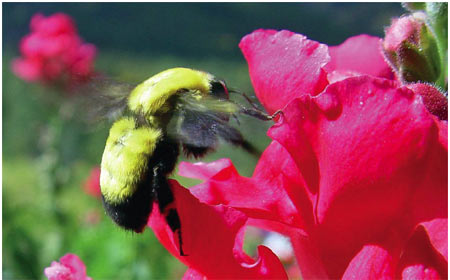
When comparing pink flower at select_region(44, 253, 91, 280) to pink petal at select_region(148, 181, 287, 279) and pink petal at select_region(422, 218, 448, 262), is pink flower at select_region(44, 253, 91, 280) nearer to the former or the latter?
pink petal at select_region(148, 181, 287, 279)

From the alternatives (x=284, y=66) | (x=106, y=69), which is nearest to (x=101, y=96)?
(x=284, y=66)

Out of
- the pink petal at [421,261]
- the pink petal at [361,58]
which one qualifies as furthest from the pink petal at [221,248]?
the pink petal at [361,58]

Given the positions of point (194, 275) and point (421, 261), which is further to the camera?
point (194, 275)

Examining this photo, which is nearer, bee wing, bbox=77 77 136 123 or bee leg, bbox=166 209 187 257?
bee leg, bbox=166 209 187 257

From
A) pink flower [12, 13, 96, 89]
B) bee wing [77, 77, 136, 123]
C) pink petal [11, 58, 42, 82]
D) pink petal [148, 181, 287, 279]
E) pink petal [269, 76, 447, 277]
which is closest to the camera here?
pink petal [269, 76, 447, 277]

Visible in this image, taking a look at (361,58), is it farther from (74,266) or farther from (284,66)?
(74,266)

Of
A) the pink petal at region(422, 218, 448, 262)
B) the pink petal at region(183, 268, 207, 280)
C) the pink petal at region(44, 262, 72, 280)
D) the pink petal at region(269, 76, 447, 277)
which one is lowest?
the pink petal at region(44, 262, 72, 280)

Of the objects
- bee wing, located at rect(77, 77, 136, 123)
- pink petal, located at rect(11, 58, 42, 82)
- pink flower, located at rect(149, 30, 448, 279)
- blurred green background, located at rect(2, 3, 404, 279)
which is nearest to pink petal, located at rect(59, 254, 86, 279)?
pink flower, located at rect(149, 30, 448, 279)
